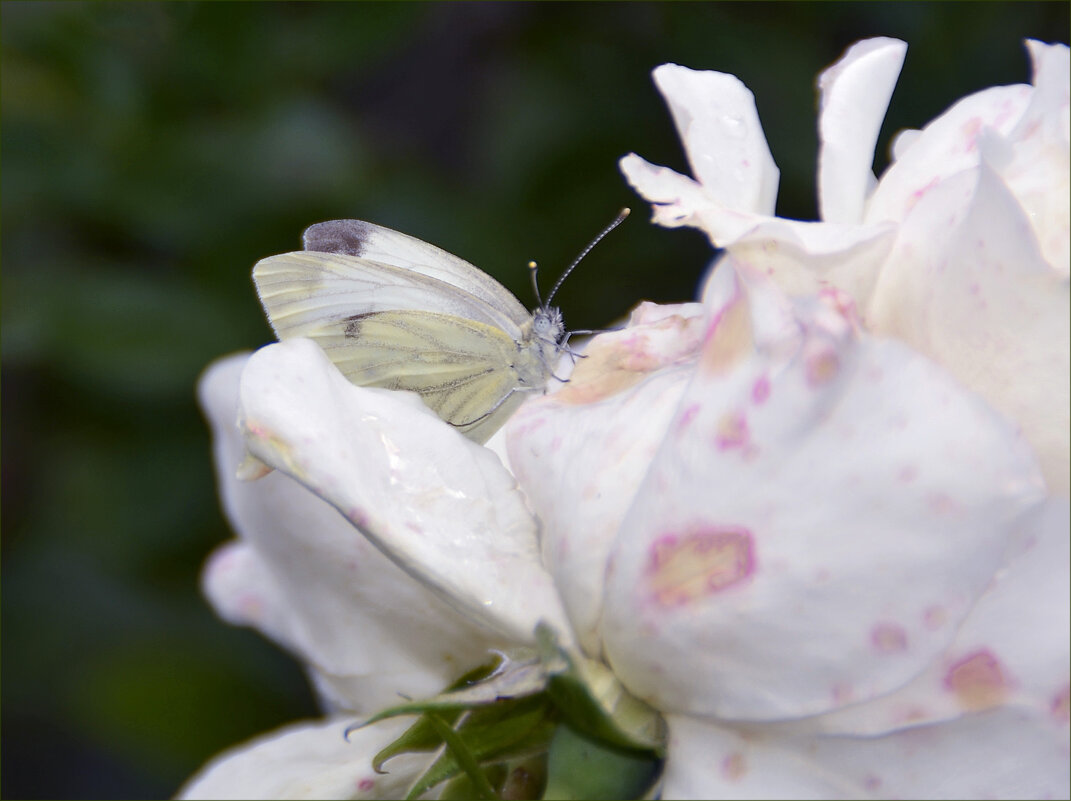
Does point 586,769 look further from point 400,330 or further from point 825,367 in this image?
point 400,330

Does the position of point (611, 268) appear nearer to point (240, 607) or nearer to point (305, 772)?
point (240, 607)

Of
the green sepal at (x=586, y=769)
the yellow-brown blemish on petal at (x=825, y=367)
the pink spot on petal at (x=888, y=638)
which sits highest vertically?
the yellow-brown blemish on petal at (x=825, y=367)

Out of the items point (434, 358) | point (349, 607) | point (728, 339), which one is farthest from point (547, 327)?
point (728, 339)

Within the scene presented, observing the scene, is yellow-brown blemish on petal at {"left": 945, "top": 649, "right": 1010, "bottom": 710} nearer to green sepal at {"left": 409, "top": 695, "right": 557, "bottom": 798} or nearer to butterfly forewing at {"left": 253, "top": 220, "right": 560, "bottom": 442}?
green sepal at {"left": 409, "top": 695, "right": 557, "bottom": 798}

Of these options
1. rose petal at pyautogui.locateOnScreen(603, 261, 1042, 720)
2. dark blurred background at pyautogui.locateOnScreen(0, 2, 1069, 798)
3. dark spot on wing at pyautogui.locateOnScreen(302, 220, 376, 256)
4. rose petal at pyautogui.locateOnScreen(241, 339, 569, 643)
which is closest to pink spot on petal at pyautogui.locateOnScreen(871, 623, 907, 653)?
rose petal at pyautogui.locateOnScreen(603, 261, 1042, 720)

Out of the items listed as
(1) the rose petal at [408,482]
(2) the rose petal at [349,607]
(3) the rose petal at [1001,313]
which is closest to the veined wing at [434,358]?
(2) the rose petal at [349,607]


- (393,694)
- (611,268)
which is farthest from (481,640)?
(611,268)

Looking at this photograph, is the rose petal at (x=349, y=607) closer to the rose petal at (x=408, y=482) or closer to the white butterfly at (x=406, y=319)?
the rose petal at (x=408, y=482)
